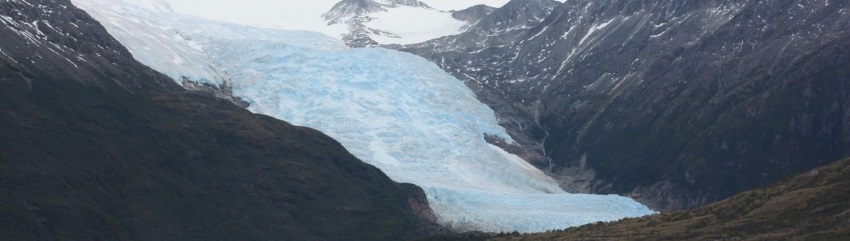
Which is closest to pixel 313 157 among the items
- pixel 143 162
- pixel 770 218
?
pixel 143 162

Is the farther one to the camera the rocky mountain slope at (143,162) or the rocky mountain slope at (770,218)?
the rocky mountain slope at (143,162)

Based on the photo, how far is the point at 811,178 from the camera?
310 feet

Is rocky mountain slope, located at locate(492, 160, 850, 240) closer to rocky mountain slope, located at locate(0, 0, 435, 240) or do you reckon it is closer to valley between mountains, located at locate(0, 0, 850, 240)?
valley between mountains, located at locate(0, 0, 850, 240)

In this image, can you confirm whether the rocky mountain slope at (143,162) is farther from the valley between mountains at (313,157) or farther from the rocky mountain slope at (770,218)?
the rocky mountain slope at (770,218)

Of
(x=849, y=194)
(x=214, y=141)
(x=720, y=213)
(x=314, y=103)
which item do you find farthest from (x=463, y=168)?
(x=849, y=194)

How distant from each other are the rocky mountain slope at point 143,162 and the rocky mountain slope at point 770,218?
47789 millimetres

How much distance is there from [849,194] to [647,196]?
342 feet

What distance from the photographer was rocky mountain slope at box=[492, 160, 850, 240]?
81.0 metres

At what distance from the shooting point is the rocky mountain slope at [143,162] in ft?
433

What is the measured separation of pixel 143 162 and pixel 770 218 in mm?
78999

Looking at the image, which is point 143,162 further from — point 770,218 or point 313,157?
point 770,218

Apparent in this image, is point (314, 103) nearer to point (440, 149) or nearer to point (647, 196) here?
point (440, 149)

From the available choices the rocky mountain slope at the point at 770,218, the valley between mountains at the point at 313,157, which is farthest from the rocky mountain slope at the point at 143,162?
the rocky mountain slope at the point at 770,218

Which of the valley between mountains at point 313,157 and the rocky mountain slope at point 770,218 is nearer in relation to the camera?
the rocky mountain slope at point 770,218
